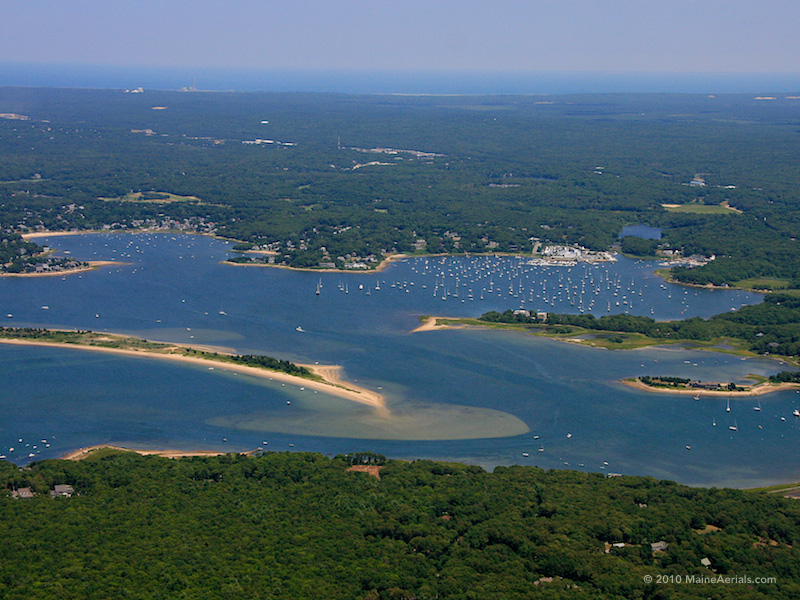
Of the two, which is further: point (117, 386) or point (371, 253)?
point (371, 253)

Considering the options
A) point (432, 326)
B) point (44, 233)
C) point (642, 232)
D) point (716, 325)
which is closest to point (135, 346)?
point (432, 326)

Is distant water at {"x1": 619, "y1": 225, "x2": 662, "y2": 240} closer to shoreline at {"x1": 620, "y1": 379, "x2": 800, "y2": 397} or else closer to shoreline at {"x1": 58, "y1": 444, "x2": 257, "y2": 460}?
shoreline at {"x1": 620, "y1": 379, "x2": 800, "y2": 397}

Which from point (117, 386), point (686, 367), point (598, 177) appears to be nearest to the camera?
point (117, 386)

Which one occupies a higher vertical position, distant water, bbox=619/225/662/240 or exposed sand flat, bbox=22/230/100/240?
distant water, bbox=619/225/662/240

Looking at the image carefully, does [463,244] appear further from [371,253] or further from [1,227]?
[1,227]

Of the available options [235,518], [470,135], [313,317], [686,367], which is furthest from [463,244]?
[470,135]

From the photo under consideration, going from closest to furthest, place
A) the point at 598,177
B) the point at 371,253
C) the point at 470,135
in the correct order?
the point at 371,253 < the point at 598,177 < the point at 470,135

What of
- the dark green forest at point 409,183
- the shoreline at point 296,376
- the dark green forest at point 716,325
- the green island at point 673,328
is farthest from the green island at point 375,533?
the dark green forest at point 409,183

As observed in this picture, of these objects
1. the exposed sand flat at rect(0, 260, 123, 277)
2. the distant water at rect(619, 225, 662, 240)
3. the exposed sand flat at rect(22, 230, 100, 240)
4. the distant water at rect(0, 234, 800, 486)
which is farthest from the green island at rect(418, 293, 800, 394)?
the exposed sand flat at rect(22, 230, 100, 240)
